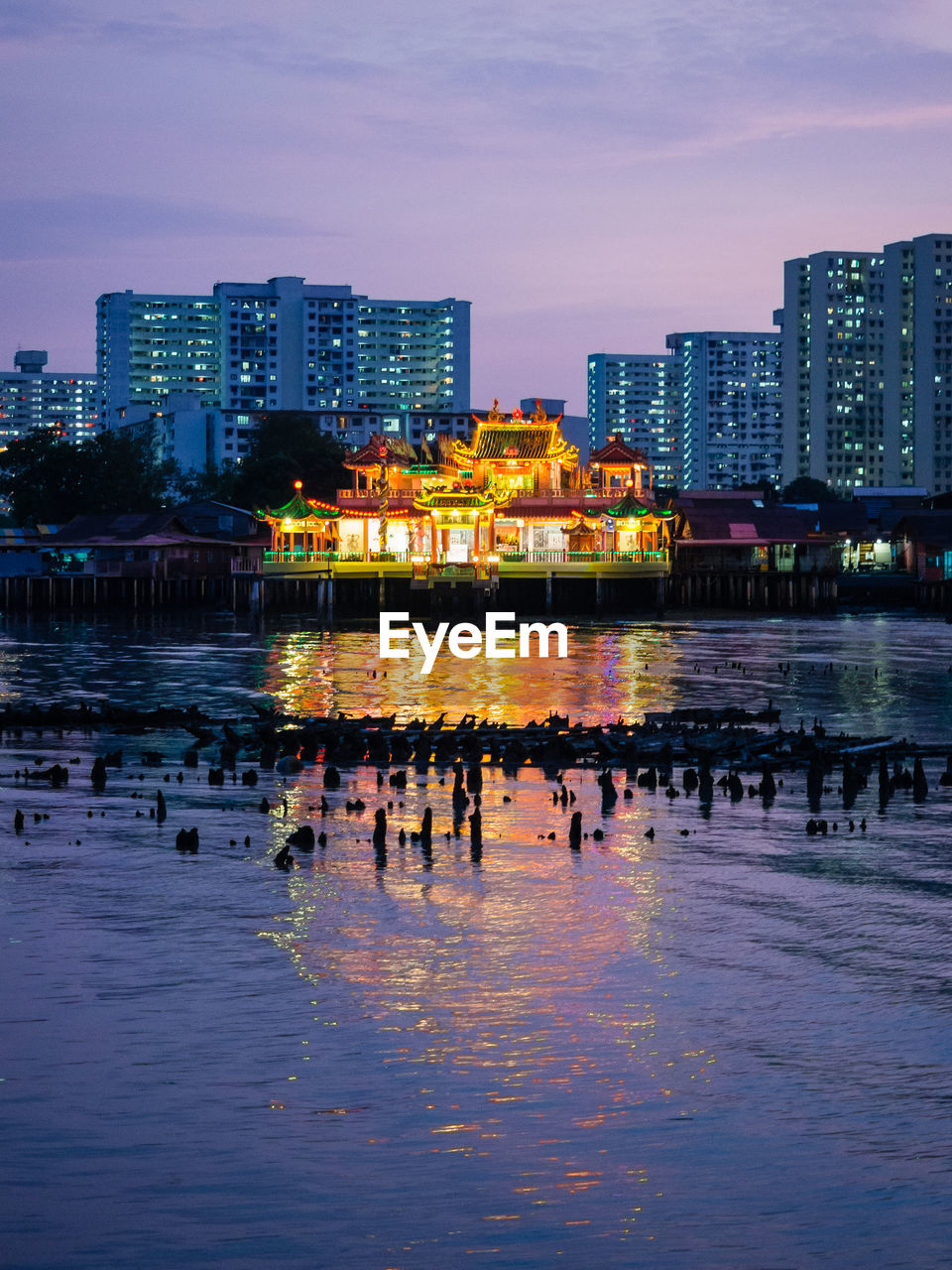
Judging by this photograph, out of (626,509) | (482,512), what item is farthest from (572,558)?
(482,512)

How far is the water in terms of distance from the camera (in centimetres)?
1089

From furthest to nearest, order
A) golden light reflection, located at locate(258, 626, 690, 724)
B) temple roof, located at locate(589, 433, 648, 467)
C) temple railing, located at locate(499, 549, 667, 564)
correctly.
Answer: temple roof, located at locate(589, 433, 648, 467)
temple railing, located at locate(499, 549, 667, 564)
golden light reflection, located at locate(258, 626, 690, 724)

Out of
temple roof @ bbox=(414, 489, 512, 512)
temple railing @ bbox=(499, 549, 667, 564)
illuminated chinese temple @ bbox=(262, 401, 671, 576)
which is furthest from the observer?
illuminated chinese temple @ bbox=(262, 401, 671, 576)

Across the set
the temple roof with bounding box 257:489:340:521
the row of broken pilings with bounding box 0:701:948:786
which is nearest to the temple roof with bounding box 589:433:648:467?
the temple roof with bounding box 257:489:340:521

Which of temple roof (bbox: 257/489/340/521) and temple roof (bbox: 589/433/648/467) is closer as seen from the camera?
temple roof (bbox: 257/489/340/521)

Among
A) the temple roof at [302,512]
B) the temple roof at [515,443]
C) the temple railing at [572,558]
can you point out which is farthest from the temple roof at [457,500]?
the temple roof at [302,512]

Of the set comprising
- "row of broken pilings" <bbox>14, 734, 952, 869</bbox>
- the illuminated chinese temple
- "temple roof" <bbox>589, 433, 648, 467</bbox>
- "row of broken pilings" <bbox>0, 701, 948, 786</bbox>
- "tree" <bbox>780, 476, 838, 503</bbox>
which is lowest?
"row of broken pilings" <bbox>14, 734, 952, 869</bbox>

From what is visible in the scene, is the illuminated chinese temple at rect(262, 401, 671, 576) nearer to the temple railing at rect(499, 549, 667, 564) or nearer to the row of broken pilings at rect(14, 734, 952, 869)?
the temple railing at rect(499, 549, 667, 564)

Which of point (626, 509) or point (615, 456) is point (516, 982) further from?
point (615, 456)

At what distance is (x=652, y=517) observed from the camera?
355 feet

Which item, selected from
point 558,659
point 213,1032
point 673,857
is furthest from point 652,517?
point 213,1032

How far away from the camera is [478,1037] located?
14.7 m

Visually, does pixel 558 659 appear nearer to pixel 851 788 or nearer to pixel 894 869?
pixel 851 788

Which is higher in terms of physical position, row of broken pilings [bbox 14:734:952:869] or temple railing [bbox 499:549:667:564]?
temple railing [bbox 499:549:667:564]
